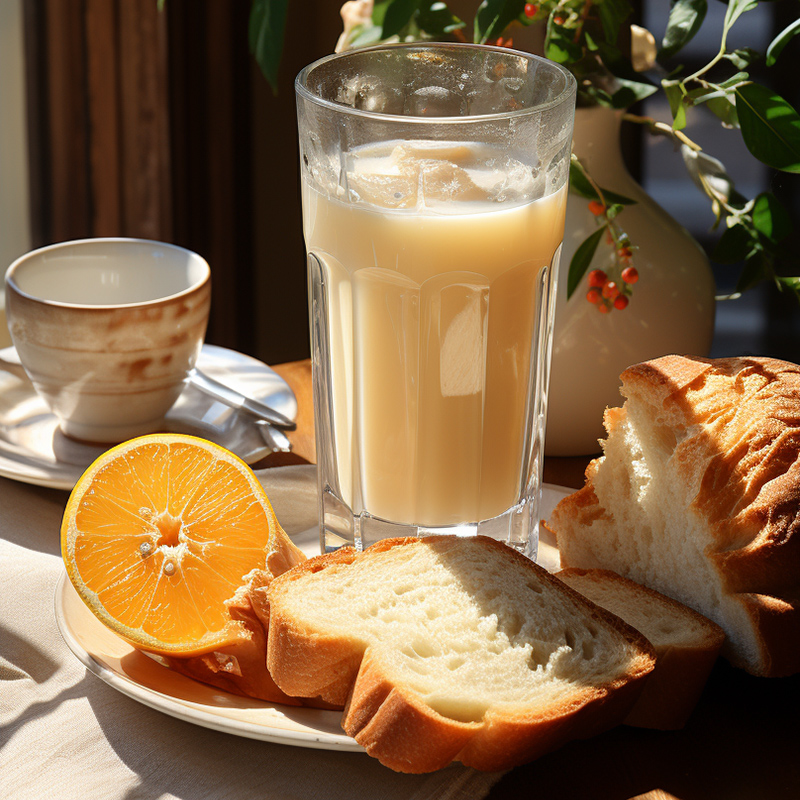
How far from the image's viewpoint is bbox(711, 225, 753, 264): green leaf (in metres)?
1.02

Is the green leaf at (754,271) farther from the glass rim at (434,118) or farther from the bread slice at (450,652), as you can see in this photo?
the bread slice at (450,652)

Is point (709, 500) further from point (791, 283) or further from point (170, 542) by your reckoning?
point (170, 542)

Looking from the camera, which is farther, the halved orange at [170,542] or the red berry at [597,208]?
the red berry at [597,208]

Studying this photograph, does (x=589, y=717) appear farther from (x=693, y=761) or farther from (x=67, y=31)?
(x=67, y=31)

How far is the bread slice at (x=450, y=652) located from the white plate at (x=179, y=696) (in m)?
0.02

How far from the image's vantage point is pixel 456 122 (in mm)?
725

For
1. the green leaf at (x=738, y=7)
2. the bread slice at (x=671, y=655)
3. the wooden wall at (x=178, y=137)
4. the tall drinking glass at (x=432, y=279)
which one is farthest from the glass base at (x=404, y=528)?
the wooden wall at (x=178, y=137)

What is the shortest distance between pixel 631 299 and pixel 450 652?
0.52 metres

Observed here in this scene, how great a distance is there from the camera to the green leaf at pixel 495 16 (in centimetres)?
96

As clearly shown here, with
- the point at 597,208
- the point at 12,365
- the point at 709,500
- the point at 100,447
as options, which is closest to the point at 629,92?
the point at 597,208

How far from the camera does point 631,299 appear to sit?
3.49 ft

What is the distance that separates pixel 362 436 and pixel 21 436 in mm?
464

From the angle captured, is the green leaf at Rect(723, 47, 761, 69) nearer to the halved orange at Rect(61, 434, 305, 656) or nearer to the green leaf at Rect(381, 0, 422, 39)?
the green leaf at Rect(381, 0, 422, 39)

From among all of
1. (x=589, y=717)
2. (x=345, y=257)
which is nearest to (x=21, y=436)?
(x=345, y=257)
